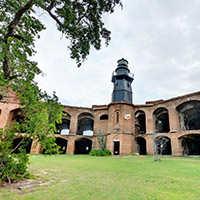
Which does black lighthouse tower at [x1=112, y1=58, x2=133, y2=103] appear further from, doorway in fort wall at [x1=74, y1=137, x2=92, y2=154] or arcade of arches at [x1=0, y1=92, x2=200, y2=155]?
doorway in fort wall at [x1=74, y1=137, x2=92, y2=154]

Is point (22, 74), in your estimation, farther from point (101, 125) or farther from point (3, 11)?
point (101, 125)

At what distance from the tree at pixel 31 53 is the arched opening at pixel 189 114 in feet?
58.9

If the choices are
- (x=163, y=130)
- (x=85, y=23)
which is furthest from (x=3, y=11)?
(x=163, y=130)

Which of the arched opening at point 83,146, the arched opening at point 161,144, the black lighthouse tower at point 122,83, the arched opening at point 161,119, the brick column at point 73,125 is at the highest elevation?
the black lighthouse tower at point 122,83

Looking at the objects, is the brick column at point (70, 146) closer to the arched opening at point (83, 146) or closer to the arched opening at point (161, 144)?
the arched opening at point (83, 146)

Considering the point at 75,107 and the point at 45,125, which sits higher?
the point at 75,107

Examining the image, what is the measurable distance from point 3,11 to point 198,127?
29.8 metres

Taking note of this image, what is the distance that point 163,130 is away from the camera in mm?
25719

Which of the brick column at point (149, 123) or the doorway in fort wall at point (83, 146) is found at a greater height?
the brick column at point (149, 123)

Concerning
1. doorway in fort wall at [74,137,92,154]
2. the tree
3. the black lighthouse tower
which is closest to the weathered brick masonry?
the black lighthouse tower

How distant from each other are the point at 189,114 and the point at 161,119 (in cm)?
444

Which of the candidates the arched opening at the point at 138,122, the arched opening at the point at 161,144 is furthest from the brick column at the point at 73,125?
the arched opening at the point at 161,144

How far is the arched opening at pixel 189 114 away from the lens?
748 inches

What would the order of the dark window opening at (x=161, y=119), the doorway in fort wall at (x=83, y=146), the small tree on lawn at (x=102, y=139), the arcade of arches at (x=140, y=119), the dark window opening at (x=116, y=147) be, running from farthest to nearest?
the doorway in fort wall at (x=83, y=146), the dark window opening at (x=161, y=119), the small tree on lawn at (x=102, y=139), the dark window opening at (x=116, y=147), the arcade of arches at (x=140, y=119)
